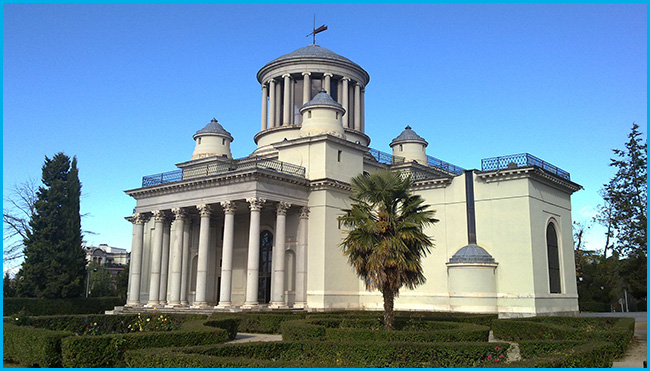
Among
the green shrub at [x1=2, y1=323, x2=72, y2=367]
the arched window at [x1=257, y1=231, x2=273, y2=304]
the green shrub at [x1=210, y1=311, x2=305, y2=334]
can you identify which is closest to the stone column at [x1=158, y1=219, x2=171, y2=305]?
the arched window at [x1=257, y1=231, x2=273, y2=304]

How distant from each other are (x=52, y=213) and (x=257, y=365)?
36.3 meters

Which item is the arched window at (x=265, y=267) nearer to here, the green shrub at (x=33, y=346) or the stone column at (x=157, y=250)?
the stone column at (x=157, y=250)

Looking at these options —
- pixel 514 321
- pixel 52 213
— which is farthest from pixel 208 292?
pixel 514 321

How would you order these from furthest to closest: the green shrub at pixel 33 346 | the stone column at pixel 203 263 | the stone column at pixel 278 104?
the stone column at pixel 278 104 < the stone column at pixel 203 263 < the green shrub at pixel 33 346

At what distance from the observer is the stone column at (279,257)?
3234 centimetres

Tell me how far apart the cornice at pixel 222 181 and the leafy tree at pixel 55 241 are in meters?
8.37

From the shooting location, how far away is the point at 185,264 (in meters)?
37.8

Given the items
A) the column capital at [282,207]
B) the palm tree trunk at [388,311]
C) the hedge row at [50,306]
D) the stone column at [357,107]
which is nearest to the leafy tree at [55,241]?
the hedge row at [50,306]

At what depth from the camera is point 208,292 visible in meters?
38.0

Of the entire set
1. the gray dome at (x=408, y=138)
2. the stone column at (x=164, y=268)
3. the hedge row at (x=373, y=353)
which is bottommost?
the hedge row at (x=373, y=353)

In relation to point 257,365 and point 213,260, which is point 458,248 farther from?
point 257,365

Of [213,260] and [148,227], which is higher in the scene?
[148,227]

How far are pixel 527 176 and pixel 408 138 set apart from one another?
14.3 meters

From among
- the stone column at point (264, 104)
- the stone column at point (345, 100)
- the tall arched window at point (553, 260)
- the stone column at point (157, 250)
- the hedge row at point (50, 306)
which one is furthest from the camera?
the stone column at point (264, 104)
